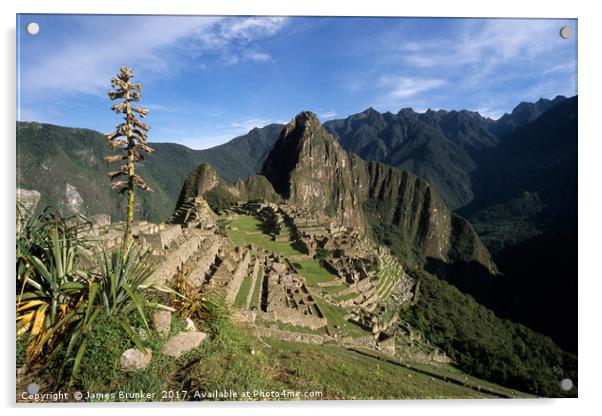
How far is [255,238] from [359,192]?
137937 mm

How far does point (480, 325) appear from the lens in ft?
124

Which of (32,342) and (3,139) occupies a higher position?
(3,139)

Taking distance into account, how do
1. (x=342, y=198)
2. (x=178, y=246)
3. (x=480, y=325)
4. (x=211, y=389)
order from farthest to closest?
(x=342, y=198) → (x=480, y=325) → (x=178, y=246) → (x=211, y=389)

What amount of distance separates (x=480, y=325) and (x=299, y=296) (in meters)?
28.2

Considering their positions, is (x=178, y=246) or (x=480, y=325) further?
(x=480, y=325)

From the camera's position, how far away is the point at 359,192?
168625 mm

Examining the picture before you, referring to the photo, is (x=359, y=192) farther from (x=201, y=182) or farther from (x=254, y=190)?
(x=201, y=182)

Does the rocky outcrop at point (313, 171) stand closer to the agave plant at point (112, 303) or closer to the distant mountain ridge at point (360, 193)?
the distant mountain ridge at point (360, 193)

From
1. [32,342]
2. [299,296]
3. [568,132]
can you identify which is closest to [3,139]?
[32,342]

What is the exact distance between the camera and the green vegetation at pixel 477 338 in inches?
835

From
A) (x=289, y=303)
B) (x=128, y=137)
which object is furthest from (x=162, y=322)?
(x=289, y=303)

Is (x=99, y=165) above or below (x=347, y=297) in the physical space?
above

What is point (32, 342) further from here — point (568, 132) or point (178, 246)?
point (568, 132)

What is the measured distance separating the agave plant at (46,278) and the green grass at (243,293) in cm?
803
